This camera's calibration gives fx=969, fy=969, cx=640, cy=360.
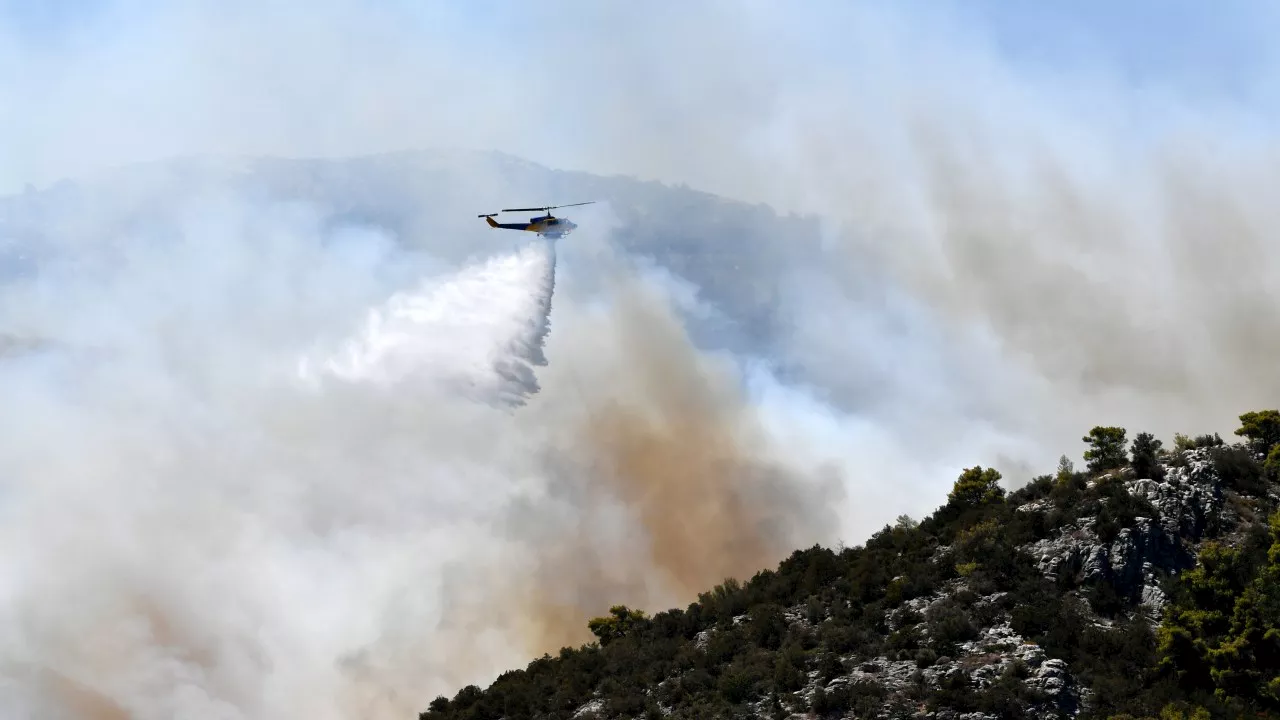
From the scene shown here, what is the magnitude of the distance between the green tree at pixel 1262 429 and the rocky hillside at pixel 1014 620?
0.41 feet

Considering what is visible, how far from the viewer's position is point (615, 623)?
7875 cm

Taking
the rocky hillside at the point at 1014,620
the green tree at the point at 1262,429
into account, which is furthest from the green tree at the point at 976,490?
the green tree at the point at 1262,429

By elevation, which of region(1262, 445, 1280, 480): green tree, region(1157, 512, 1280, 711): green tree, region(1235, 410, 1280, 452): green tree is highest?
region(1235, 410, 1280, 452): green tree

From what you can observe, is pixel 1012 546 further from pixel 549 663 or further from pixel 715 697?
pixel 549 663

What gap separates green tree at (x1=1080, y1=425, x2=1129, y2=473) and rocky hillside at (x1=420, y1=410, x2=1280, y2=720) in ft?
0.49

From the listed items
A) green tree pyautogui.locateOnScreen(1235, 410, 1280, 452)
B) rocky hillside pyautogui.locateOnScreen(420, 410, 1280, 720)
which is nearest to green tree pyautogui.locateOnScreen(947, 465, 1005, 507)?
rocky hillside pyautogui.locateOnScreen(420, 410, 1280, 720)

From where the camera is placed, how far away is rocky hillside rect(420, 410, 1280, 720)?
1693 inches

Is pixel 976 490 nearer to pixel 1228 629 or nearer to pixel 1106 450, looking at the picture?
pixel 1106 450

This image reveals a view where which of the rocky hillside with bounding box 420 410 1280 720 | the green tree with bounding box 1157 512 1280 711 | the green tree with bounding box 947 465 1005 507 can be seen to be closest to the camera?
the green tree with bounding box 1157 512 1280 711

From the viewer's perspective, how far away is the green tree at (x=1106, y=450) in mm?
63125

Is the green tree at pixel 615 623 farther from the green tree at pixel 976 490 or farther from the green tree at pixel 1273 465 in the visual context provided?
the green tree at pixel 1273 465

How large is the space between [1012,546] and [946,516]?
33.6ft

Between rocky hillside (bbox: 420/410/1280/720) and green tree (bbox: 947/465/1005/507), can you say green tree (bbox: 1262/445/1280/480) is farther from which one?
green tree (bbox: 947/465/1005/507)

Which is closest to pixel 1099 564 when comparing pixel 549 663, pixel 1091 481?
pixel 1091 481
